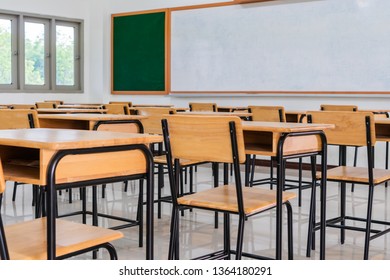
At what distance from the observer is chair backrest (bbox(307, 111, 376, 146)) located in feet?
10.7

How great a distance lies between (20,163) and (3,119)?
1523 mm

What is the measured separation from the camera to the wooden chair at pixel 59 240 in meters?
1.82

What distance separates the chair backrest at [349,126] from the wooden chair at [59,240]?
183cm

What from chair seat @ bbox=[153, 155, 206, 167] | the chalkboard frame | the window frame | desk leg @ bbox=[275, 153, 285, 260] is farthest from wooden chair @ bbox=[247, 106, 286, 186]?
the window frame

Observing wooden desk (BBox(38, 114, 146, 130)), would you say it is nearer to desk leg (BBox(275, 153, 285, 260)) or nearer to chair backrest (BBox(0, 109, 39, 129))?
chair backrest (BBox(0, 109, 39, 129))

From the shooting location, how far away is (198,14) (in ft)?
28.3

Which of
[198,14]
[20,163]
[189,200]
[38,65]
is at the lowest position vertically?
[189,200]

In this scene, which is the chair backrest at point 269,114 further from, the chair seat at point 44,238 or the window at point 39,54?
the window at point 39,54

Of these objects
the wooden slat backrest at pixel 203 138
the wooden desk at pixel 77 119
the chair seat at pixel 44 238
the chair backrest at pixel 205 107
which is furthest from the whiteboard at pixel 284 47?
the chair seat at pixel 44 238

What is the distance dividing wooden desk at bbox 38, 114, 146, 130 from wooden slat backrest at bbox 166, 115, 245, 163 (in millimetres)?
1260

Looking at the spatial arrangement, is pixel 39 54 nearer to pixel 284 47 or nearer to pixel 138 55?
pixel 138 55

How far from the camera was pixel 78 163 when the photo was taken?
1901 mm
